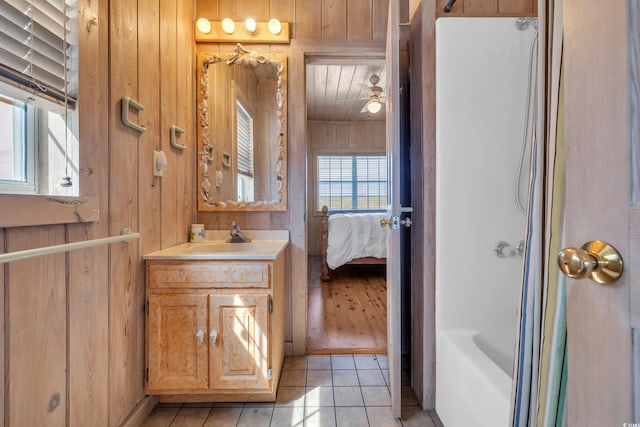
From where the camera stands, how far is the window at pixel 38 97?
88 centimetres

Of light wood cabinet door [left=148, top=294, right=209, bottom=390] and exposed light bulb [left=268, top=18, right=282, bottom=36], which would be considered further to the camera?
exposed light bulb [left=268, top=18, right=282, bottom=36]

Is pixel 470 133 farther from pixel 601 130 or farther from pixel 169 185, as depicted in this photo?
pixel 169 185

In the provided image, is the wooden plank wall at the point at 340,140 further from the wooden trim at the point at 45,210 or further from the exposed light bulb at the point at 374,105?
the wooden trim at the point at 45,210

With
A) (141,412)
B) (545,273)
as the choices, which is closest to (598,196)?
(545,273)

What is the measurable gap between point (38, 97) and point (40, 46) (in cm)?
16

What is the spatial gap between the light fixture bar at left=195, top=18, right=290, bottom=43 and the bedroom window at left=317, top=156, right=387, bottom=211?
4.03 m

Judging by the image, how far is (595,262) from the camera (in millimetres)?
465

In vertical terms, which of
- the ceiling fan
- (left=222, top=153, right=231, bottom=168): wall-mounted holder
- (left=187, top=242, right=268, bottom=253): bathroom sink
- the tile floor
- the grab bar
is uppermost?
the ceiling fan

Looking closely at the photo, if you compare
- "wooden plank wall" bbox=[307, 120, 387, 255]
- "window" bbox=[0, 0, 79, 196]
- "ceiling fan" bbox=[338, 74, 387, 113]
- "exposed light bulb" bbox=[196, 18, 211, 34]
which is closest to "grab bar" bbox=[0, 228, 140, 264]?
"window" bbox=[0, 0, 79, 196]

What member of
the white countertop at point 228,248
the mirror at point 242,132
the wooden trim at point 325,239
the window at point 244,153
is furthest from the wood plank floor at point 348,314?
the window at point 244,153

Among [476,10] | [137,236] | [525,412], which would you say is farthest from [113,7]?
[525,412]

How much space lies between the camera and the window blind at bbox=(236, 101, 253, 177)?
87.1 inches

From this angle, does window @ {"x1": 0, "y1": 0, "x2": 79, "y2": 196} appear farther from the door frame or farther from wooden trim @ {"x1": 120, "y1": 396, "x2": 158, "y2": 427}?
the door frame

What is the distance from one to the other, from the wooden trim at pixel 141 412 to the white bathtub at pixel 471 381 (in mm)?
1487
